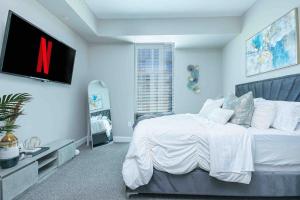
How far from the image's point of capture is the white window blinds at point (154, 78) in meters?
5.17

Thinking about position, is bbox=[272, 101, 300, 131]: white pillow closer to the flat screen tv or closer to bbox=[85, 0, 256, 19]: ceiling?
bbox=[85, 0, 256, 19]: ceiling

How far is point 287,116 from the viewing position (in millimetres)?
2145

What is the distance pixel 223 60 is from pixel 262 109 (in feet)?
9.55

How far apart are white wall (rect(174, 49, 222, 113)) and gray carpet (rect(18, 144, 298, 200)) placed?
2228mm

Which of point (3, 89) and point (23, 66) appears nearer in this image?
point (3, 89)

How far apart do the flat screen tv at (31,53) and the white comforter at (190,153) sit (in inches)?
60.5

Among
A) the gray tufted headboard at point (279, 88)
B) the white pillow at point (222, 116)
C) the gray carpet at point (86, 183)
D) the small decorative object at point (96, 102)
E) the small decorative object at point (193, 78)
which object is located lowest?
the gray carpet at point (86, 183)

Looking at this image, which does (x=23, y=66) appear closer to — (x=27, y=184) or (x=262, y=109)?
(x=27, y=184)

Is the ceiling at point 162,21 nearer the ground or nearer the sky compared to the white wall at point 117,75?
nearer the sky

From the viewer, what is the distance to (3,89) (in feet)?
7.44

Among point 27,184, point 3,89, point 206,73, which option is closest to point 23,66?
point 3,89

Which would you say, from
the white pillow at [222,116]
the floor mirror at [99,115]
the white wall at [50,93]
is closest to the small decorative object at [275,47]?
the white pillow at [222,116]

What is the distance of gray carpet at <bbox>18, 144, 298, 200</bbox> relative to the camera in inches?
85.3

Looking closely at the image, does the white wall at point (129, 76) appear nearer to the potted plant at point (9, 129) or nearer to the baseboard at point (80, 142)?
the baseboard at point (80, 142)
